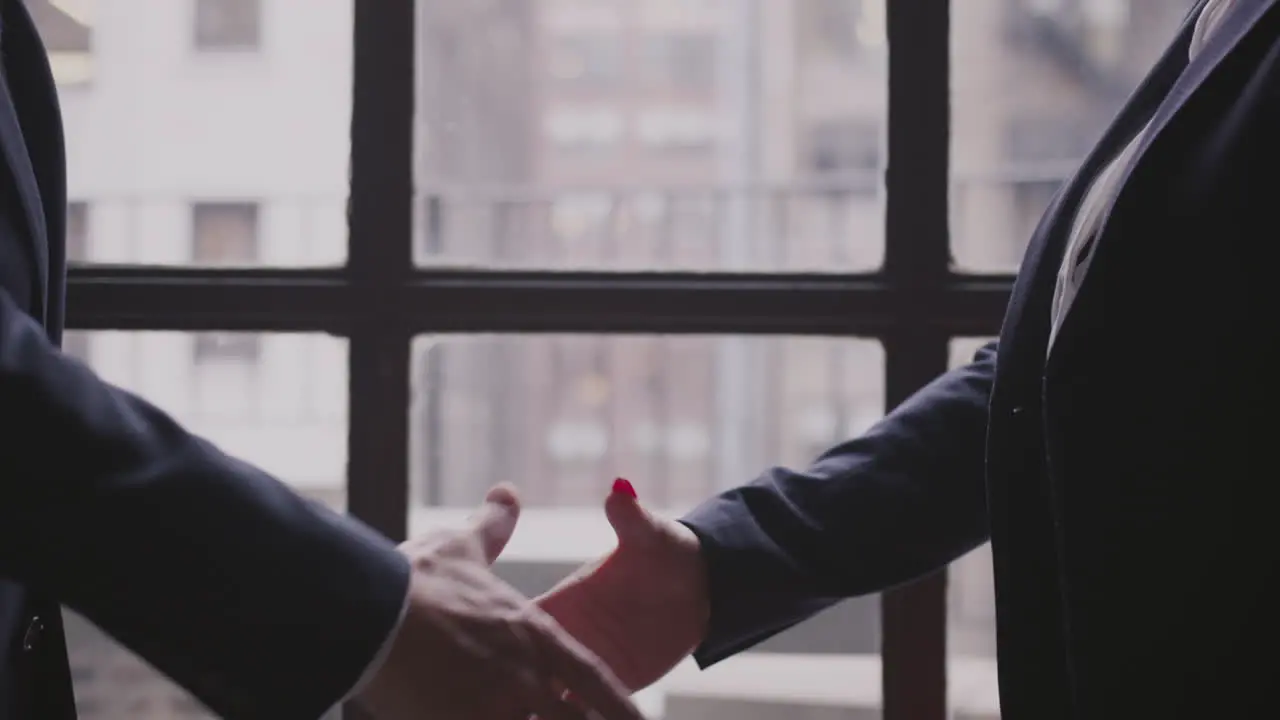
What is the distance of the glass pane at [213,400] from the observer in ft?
3.72

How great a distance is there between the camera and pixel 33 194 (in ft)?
2.33

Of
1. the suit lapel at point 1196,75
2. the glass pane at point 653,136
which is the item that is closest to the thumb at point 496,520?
the glass pane at point 653,136

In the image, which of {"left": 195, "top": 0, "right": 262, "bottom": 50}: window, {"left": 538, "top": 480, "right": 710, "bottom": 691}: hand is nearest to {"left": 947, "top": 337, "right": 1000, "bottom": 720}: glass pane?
{"left": 538, "top": 480, "right": 710, "bottom": 691}: hand

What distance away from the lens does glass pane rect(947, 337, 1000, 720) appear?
1.16 meters

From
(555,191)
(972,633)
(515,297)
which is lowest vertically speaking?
(972,633)

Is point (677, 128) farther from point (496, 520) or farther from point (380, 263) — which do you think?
point (496, 520)

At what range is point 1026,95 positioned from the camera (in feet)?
3.94

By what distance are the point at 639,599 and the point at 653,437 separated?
0.26 meters

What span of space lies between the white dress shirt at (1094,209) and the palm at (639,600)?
0.38 meters

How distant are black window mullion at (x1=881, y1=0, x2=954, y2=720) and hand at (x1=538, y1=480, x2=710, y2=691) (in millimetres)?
226

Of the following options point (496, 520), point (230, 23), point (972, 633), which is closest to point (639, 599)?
point (496, 520)

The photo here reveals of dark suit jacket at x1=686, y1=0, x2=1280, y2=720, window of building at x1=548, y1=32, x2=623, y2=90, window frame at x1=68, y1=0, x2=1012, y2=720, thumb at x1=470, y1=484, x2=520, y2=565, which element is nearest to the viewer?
dark suit jacket at x1=686, y1=0, x2=1280, y2=720

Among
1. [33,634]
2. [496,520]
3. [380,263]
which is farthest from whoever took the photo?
[380,263]

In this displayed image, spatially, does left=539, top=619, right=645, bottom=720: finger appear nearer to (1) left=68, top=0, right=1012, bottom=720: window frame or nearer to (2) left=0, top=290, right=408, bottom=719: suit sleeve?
(2) left=0, top=290, right=408, bottom=719: suit sleeve
